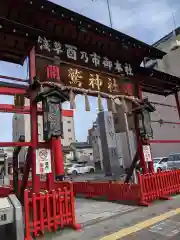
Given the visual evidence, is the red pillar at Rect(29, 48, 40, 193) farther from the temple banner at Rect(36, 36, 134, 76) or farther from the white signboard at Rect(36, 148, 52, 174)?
the temple banner at Rect(36, 36, 134, 76)

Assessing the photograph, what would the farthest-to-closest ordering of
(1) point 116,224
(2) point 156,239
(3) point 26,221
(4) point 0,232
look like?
1. (1) point 116,224
2. (4) point 0,232
3. (3) point 26,221
4. (2) point 156,239

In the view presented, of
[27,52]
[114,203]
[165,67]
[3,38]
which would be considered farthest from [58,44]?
[165,67]

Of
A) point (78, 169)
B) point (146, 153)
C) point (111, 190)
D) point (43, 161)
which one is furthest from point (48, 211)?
point (78, 169)

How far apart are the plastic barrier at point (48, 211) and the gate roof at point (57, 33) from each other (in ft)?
13.7

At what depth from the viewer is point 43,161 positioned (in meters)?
6.08

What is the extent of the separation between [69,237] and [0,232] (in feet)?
5.28

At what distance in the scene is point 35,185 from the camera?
6000 millimetres

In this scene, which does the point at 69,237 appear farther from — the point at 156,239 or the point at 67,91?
the point at 67,91

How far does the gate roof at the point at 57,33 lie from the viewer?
6277mm

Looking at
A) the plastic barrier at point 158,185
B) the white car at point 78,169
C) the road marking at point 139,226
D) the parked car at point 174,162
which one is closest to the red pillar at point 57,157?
the road marking at point 139,226

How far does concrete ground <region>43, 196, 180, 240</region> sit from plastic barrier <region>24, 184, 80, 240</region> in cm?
22

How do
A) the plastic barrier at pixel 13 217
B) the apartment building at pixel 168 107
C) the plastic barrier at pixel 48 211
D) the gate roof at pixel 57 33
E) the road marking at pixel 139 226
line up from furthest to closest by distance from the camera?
the apartment building at pixel 168 107
the gate roof at pixel 57 33
the plastic barrier at pixel 48 211
the road marking at pixel 139 226
the plastic barrier at pixel 13 217

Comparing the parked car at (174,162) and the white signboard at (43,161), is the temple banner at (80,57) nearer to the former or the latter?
the white signboard at (43,161)

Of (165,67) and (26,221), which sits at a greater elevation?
(165,67)
